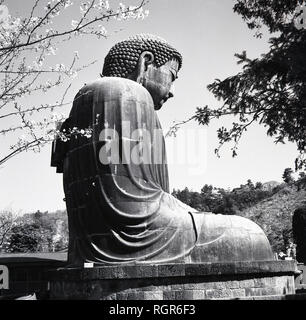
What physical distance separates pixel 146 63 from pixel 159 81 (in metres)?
0.35

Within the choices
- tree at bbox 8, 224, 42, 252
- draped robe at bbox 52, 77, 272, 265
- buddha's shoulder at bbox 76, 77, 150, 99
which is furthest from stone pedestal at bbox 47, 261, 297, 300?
tree at bbox 8, 224, 42, 252

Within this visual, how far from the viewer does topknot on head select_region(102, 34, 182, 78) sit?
6.90m

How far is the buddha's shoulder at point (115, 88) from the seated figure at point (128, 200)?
0.05 ft

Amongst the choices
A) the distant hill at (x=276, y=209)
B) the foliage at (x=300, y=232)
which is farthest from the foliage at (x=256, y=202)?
the foliage at (x=300, y=232)

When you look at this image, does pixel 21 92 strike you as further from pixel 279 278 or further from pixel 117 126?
pixel 279 278

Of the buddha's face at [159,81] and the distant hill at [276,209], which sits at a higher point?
the distant hill at [276,209]

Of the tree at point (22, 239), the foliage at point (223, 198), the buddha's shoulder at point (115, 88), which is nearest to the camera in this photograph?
the buddha's shoulder at point (115, 88)

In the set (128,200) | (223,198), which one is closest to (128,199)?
(128,200)

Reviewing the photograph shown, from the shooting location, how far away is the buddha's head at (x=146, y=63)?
6.88m

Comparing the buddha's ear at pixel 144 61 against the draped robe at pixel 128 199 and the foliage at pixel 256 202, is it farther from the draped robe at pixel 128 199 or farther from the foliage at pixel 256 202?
the foliage at pixel 256 202

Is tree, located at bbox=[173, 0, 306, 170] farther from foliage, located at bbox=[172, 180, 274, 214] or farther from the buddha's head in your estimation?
foliage, located at bbox=[172, 180, 274, 214]

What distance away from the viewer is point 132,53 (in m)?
6.91

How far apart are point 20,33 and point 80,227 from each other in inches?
114

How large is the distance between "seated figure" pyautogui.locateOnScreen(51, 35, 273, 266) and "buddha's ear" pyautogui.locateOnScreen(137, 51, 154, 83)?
58 centimetres
